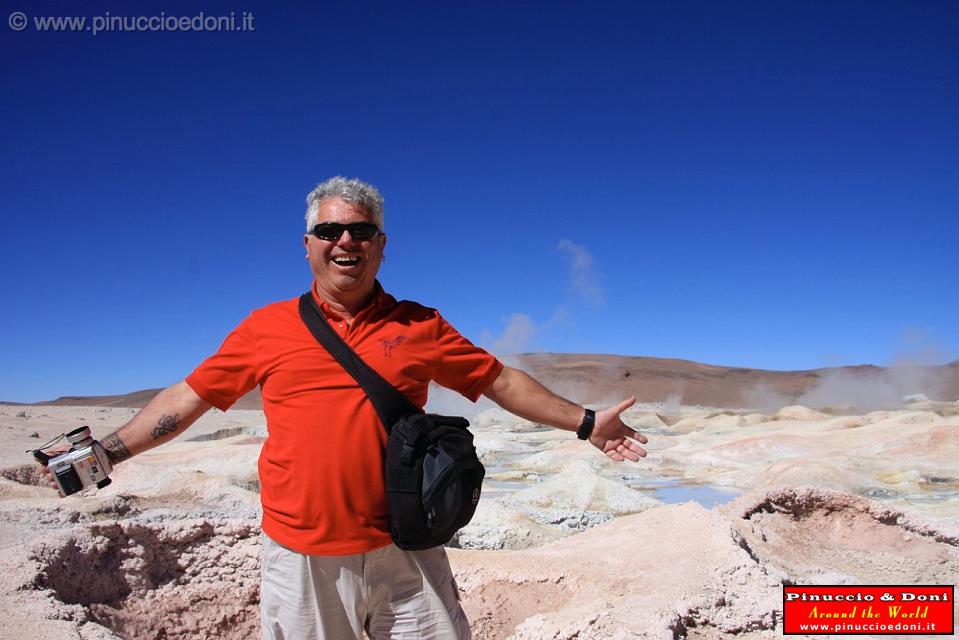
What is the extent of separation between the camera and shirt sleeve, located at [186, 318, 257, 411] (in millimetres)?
2100

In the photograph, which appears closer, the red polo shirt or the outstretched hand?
the red polo shirt

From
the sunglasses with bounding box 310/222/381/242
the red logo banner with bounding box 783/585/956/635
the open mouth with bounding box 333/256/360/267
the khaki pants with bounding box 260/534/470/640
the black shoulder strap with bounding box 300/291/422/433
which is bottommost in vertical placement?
the red logo banner with bounding box 783/585/956/635

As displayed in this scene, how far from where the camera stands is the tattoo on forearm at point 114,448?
7.04 feet

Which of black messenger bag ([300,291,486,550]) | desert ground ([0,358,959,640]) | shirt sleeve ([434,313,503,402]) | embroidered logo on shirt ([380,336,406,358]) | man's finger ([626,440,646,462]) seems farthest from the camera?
desert ground ([0,358,959,640])

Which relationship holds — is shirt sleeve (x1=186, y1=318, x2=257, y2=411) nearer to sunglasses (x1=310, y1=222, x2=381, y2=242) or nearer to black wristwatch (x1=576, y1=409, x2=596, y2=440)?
sunglasses (x1=310, y1=222, x2=381, y2=242)

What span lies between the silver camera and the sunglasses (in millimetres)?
887

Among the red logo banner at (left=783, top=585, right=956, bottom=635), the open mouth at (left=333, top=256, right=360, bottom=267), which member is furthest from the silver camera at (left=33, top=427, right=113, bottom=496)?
the red logo banner at (left=783, top=585, right=956, bottom=635)

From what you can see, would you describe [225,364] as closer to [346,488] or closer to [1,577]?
[346,488]

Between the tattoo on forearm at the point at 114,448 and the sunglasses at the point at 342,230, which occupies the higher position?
the sunglasses at the point at 342,230

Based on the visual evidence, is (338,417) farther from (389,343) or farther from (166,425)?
(166,425)

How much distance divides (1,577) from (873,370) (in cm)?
4986

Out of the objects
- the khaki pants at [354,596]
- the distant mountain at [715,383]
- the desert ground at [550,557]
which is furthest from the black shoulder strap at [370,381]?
the distant mountain at [715,383]

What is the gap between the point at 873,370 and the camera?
4500cm

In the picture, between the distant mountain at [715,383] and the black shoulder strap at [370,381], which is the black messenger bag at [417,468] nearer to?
the black shoulder strap at [370,381]
